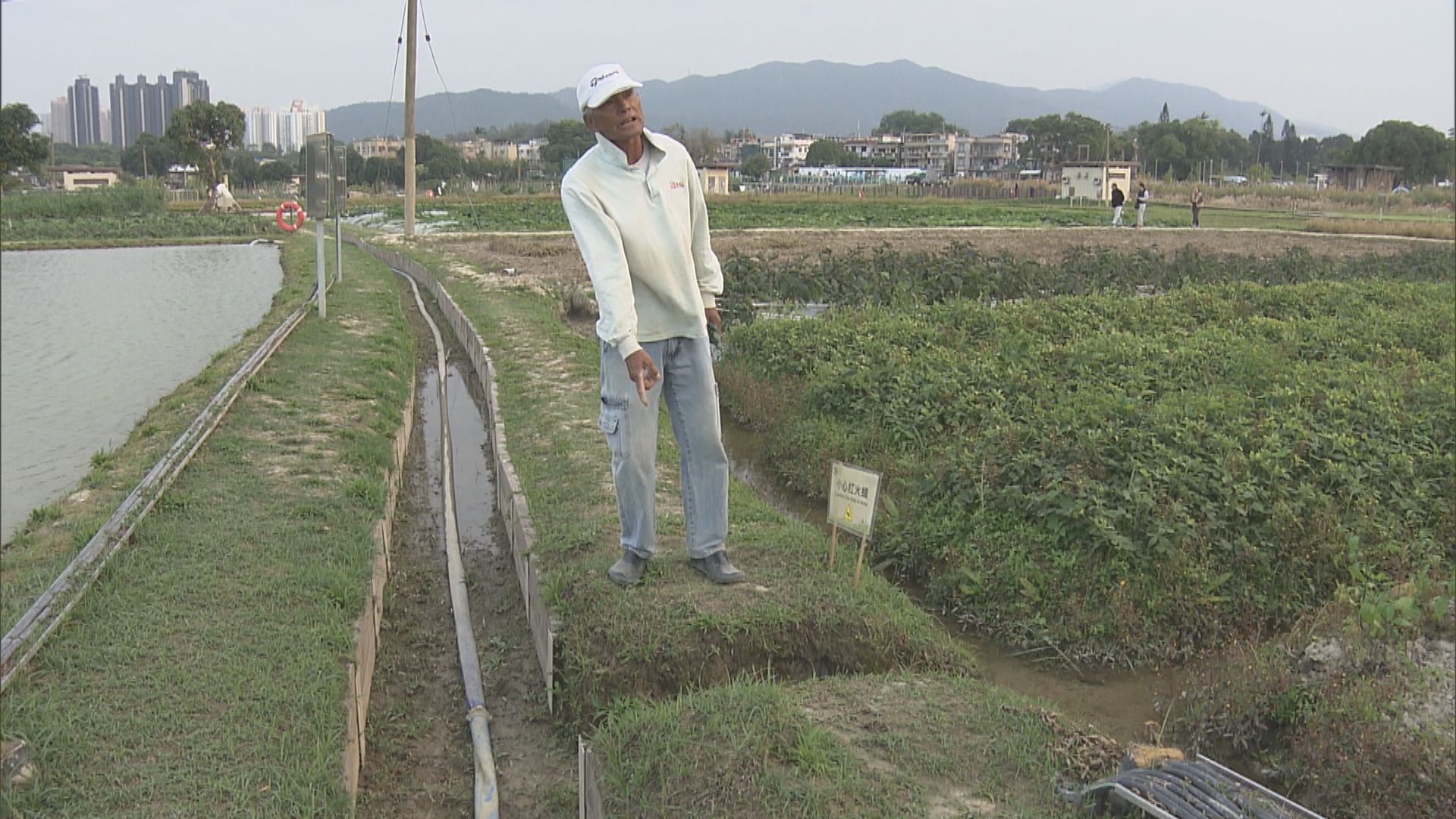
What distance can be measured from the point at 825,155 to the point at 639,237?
118669 mm

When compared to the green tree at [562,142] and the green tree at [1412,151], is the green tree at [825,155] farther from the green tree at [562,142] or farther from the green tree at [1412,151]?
the green tree at [1412,151]

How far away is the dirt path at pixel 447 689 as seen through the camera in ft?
12.0

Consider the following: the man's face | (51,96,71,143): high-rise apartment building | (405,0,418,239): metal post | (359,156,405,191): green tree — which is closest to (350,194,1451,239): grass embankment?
(405,0,418,239): metal post

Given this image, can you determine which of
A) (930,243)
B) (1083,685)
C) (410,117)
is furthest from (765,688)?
(410,117)

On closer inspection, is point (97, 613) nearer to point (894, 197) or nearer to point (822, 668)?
point (822, 668)

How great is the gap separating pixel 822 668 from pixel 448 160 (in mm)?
68040

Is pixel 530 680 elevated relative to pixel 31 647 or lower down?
lower down

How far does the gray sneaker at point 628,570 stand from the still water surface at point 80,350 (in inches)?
72.3

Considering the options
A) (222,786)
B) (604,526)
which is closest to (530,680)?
(604,526)

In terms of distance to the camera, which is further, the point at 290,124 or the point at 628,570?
the point at 290,124

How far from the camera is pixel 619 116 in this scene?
12.7ft

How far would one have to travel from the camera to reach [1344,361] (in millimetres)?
8297

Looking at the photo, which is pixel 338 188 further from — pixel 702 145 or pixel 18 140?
pixel 702 145

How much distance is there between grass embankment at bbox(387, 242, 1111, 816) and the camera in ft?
10.1
